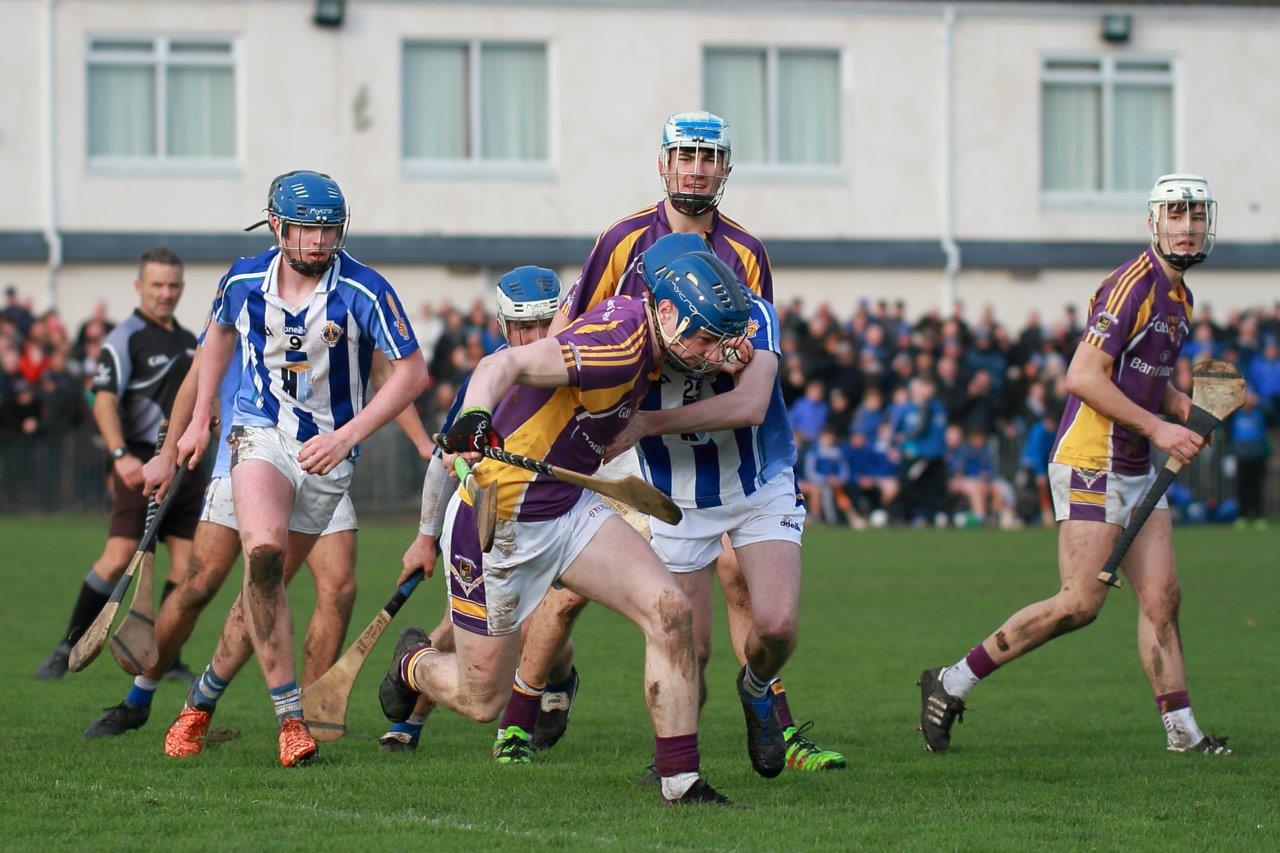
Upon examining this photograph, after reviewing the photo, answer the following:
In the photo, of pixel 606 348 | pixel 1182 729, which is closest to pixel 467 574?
pixel 606 348

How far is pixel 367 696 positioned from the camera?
10266 mm

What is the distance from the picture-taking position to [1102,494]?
8570 millimetres

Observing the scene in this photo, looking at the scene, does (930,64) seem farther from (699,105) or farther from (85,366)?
(85,366)

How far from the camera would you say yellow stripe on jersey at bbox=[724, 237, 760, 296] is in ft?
25.8

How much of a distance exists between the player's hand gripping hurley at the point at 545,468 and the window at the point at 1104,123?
2429cm

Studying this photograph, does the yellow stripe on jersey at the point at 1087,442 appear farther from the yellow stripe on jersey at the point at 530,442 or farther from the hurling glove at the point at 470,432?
the hurling glove at the point at 470,432

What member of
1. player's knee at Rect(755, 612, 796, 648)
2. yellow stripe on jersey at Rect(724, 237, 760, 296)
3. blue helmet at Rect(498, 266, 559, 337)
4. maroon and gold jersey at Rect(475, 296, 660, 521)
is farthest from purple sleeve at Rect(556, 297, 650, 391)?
blue helmet at Rect(498, 266, 559, 337)

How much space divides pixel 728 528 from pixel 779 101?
22193 mm

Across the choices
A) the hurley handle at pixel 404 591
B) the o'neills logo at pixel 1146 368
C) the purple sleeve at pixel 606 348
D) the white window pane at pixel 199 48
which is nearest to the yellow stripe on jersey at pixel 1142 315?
the o'neills logo at pixel 1146 368

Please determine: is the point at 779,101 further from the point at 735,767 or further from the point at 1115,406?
the point at 735,767

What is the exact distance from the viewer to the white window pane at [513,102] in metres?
28.2

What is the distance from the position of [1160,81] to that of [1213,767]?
24.1 m

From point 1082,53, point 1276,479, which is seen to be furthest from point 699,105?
point 1276,479

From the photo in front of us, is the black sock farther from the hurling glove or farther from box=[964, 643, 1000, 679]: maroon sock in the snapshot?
the hurling glove
